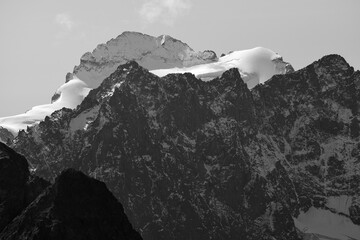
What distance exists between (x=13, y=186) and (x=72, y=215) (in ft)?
60.3

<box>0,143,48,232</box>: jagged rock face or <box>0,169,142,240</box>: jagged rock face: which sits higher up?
<box>0,143,48,232</box>: jagged rock face

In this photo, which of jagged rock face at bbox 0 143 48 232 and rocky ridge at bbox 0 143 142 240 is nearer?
rocky ridge at bbox 0 143 142 240

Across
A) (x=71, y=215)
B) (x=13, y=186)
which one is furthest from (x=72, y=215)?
(x=13, y=186)

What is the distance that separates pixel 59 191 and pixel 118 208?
24.8 feet

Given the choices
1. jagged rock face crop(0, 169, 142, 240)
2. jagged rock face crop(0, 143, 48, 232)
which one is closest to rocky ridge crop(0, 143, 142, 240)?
jagged rock face crop(0, 169, 142, 240)

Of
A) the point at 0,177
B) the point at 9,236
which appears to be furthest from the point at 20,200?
the point at 9,236

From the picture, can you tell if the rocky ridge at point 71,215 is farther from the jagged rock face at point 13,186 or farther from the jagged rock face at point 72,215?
the jagged rock face at point 13,186

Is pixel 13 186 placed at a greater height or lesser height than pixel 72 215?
greater

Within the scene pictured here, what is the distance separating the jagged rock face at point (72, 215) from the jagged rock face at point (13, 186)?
7.55 meters

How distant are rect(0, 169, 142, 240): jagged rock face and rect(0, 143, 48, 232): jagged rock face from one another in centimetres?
755

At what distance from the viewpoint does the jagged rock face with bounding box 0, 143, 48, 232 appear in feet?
390

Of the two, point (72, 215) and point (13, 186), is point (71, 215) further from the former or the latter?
point (13, 186)

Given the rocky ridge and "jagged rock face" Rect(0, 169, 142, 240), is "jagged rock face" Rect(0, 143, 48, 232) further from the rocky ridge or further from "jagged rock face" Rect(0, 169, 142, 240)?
"jagged rock face" Rect(0, 169, 142, 240)

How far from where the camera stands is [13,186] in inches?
4813
